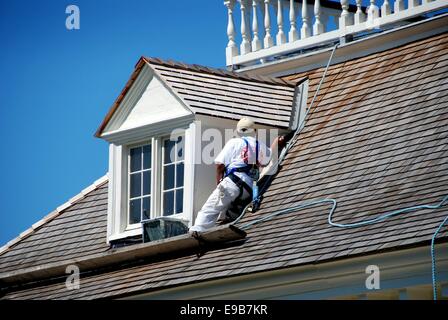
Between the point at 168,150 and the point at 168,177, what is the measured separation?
372 mm

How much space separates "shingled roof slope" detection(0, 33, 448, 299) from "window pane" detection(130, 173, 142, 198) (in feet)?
4.91

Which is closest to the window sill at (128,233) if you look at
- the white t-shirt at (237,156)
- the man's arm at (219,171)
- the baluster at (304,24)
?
the man's arm at (219,171)

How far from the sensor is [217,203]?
20.8 metres

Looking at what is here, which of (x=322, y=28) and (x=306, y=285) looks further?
(x=322, y=28)

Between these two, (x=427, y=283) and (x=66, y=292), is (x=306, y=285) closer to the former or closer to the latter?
(x=427, y=283)

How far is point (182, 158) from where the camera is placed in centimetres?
2164

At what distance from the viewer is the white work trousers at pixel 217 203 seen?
2058cm

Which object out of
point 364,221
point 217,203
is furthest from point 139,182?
point 364,221

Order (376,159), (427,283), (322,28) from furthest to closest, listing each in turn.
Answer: (322,28) < (376,159) < (427,283)

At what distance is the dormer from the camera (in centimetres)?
2148

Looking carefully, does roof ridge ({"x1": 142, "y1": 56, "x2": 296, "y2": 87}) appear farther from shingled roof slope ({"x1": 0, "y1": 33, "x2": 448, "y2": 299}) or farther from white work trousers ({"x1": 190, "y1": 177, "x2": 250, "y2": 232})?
white work trousers ({"x1": 190, "y1": 177, "x2": 250, "y2": 232})

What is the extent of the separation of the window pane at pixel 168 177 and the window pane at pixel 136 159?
1.93 feet
